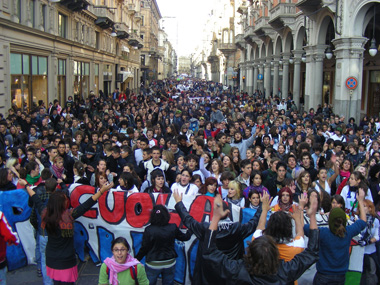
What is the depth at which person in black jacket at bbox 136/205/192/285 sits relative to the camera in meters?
4.82

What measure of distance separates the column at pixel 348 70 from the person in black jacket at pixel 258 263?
56.2 ft

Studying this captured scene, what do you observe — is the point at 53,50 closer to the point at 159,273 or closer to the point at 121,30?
the point at 121,30

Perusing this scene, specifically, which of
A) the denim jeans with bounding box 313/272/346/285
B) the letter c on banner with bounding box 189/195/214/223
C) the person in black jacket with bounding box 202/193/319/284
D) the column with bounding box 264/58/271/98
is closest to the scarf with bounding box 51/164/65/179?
the letter c on banner with bounding box 189/195/214/223

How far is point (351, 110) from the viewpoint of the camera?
1972cm

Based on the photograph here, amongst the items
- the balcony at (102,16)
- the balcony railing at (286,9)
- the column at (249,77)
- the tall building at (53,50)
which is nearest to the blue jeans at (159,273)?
the tall building at (53,50)

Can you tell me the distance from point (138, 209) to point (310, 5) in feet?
64.0

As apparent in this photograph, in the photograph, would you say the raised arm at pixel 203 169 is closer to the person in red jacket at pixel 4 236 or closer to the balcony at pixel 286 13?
the person in red jacket at pixel 4 236

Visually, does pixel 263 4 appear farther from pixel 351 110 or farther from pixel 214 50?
pixel 214 50

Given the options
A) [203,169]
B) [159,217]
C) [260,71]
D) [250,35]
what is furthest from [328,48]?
[250,35]

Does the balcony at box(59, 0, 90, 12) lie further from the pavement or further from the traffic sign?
the pavement

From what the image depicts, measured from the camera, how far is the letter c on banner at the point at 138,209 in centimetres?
669

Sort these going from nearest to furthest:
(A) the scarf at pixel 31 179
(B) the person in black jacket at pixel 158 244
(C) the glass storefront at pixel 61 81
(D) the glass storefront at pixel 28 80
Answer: (B) the person in black jacket at pixel 158 244, (A) the scarf at pixel 31 179, (D) the glass storefront at pixel 28 80, (C) the glass storefront at pixel 61 81

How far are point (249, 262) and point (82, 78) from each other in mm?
30066

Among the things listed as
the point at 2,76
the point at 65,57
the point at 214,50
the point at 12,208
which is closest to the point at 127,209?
the point at 12,208
